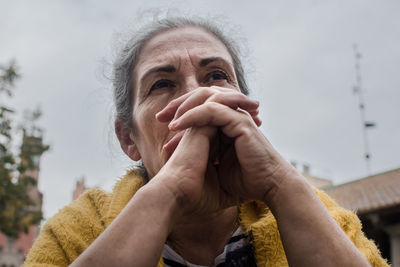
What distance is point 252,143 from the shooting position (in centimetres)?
157

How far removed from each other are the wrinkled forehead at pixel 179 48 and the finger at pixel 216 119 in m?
0.62

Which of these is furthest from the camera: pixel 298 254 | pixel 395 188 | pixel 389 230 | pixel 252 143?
pixel 395 188

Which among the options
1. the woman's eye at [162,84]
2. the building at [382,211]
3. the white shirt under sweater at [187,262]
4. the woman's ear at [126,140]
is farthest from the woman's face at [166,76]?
the building at [382,211]

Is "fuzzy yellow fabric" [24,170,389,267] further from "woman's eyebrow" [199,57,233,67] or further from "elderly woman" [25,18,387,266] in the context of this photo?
"woman's eyebrow" [199,57,233,67]

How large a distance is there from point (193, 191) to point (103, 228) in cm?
73

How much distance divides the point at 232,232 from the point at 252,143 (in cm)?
77

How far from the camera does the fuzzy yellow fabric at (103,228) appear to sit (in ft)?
6.17

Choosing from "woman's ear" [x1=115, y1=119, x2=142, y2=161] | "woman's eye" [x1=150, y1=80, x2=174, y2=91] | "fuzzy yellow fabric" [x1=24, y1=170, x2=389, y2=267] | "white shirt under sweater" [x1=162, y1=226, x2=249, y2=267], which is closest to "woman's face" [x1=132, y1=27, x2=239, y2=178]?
"woman's eye" [x1=150, y1=80, x2=174, y2=91]

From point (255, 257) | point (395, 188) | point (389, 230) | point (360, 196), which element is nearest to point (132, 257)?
point (255, 257)

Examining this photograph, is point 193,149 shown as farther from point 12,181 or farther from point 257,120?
point 12,181

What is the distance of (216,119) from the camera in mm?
1601

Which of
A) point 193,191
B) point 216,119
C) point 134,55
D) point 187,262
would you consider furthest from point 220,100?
point 134,55

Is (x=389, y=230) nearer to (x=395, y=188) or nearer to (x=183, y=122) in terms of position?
(x=395, y=188)

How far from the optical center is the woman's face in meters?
2.12
